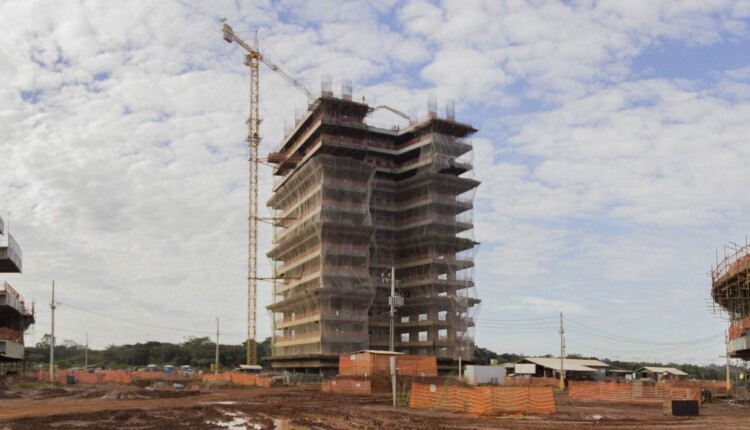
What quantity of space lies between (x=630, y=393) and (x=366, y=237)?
67795mm

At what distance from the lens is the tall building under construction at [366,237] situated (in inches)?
4656

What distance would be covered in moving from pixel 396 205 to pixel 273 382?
55.9m

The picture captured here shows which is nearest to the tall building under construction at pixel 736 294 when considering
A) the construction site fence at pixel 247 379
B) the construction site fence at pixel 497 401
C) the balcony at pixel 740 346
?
the balcony at pixel 740 346

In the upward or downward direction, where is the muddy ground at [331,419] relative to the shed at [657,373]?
upward

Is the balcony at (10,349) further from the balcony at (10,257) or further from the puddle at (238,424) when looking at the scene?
the puddle at (238,424)

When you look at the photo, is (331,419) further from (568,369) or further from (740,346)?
(568,369)

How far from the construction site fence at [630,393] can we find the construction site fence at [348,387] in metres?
18.0

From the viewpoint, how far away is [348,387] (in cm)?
6994

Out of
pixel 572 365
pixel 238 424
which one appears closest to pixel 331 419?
pixel 238 424

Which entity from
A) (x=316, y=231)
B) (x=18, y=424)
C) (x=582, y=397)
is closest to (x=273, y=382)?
(x=316, y=231)

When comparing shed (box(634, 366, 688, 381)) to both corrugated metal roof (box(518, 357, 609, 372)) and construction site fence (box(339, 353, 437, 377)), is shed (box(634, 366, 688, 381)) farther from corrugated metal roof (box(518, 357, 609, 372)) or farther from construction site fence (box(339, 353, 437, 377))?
construction site fence (box(339, 353, 437, 377))

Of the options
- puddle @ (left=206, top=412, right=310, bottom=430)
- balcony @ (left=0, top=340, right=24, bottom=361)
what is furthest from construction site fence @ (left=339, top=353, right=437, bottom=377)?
puddle @ (left=206, top=412, right=310, bottom=430)

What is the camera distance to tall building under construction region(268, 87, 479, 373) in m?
118

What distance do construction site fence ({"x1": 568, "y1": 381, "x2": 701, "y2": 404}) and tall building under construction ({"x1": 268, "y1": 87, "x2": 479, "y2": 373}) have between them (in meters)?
56.4
